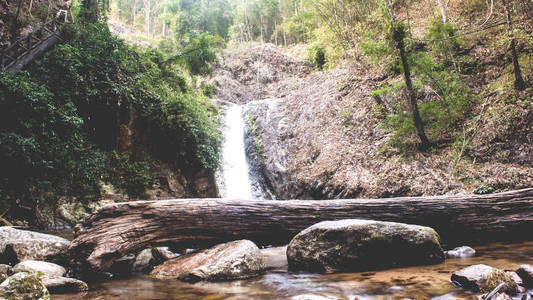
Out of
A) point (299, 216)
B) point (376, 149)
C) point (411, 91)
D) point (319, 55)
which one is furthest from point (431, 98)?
point (319, 55)

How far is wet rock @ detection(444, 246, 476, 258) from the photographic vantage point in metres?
3.43

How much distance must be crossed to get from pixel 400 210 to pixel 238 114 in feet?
48.5

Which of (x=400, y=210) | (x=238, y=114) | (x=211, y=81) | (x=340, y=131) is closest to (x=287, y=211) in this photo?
(x=400, y=210)

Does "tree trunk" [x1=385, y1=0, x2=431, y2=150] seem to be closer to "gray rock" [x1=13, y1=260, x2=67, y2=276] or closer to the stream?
the stream

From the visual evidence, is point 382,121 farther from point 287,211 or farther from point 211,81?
point 211,81

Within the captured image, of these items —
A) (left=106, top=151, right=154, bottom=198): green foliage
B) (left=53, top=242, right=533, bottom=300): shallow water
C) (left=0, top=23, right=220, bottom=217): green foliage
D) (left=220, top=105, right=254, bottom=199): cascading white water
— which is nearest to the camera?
(left=53, top=242, right=533, bottom=300): shallow water

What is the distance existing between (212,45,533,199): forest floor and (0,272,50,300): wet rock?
25.0 ft

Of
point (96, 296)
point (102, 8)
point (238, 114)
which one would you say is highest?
point (102, 8)

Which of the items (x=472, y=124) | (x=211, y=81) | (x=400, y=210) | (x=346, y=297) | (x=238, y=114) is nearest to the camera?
(x=346, y=297)

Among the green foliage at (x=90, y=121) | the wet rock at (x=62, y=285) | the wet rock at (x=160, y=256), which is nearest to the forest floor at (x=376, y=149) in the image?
the green foliage at (x=90, y=121)

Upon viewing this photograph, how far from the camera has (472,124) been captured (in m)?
7.59

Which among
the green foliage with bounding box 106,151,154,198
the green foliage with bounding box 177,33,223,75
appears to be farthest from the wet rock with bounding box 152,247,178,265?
the green foliage with bounding box 177,33,223,75

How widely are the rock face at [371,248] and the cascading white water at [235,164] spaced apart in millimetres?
9797

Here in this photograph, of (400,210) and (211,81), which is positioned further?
(211,81)
